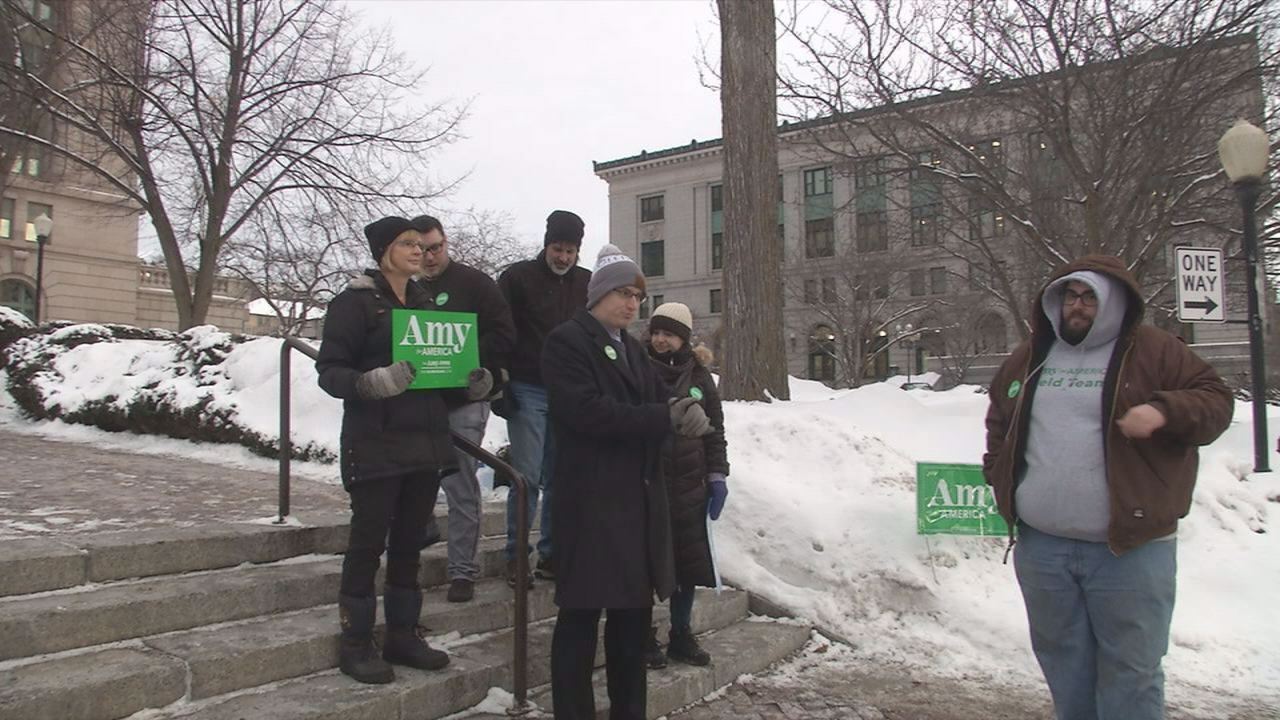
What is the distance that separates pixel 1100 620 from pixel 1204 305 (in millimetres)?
6995

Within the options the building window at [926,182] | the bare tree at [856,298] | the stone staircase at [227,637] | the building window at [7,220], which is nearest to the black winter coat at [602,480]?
the stone staircase at [227,637]

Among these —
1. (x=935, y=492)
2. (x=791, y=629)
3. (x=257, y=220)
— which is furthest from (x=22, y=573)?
(x=257, y=220)

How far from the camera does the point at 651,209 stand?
2367 inches

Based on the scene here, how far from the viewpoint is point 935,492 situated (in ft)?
16.9

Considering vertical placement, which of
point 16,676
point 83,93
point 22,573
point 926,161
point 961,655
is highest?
point 83,93

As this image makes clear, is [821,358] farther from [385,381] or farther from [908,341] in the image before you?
[385,381]

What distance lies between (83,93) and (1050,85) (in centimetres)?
1880

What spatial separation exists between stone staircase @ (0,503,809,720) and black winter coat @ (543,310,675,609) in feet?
3.25

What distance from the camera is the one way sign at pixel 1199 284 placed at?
802cm

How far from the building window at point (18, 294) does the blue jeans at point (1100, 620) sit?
41.0 meters

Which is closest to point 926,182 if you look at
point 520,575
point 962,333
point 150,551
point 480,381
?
point 480,381

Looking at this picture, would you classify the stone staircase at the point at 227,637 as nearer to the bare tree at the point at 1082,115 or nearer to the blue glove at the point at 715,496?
the blue glove at the point at 715,496

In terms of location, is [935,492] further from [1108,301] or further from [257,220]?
[257,220]

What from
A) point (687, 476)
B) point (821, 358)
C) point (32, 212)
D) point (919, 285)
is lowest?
point (687, 476)
